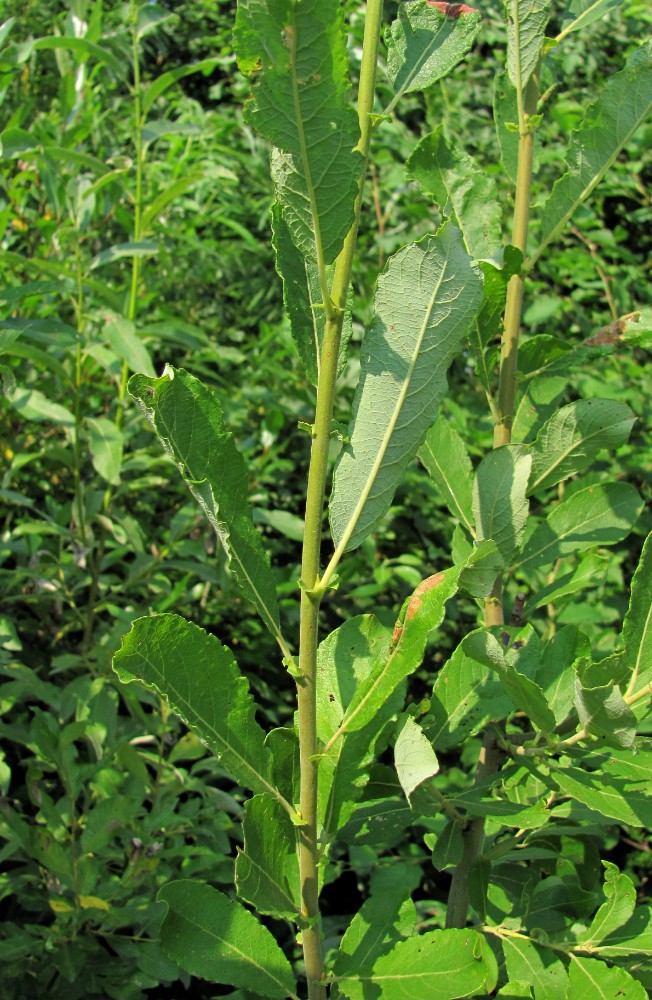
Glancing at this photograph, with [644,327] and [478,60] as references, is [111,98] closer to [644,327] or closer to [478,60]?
[478,60]

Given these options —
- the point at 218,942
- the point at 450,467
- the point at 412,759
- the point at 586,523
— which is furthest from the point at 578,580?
the point at 218,942

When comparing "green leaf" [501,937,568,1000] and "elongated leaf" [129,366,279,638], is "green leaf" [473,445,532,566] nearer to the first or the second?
"elongated leaf" [129,366,279,638]

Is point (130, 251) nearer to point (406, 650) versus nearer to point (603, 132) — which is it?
point (603, 132)

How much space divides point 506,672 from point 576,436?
326 millimetres

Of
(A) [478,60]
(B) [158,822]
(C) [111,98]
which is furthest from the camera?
(A) [478,60]

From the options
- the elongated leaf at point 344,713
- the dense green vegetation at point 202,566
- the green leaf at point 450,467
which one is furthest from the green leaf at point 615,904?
the green leaf at point 450,467

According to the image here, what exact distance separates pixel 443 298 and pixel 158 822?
103 cm

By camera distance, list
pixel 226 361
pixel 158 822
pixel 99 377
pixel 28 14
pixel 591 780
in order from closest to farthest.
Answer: pixel 591 780 < pixel 158 822 < pixel 99 377 < pixel 226 361 < pixel 28 14

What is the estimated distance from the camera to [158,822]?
4.80 ft

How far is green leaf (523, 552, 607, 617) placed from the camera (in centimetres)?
104

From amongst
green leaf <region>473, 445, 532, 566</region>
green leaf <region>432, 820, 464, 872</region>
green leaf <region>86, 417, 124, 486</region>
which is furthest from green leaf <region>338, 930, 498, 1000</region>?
green leaf <region>86, 417, 124, 486</region>

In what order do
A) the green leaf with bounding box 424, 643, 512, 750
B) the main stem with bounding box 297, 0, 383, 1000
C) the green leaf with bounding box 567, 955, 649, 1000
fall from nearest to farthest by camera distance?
the main stem with bounding box 297, 0, 383, 1000 → the green leaf with bounding box 567, 955, 649, 1000 → the green leaf with bounding box 424, 643, 512, 750

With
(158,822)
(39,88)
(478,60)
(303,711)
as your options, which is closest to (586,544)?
(303,711)

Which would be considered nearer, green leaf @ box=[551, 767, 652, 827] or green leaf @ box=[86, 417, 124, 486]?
green leaf @ box=[551, 767, 652, 827]
